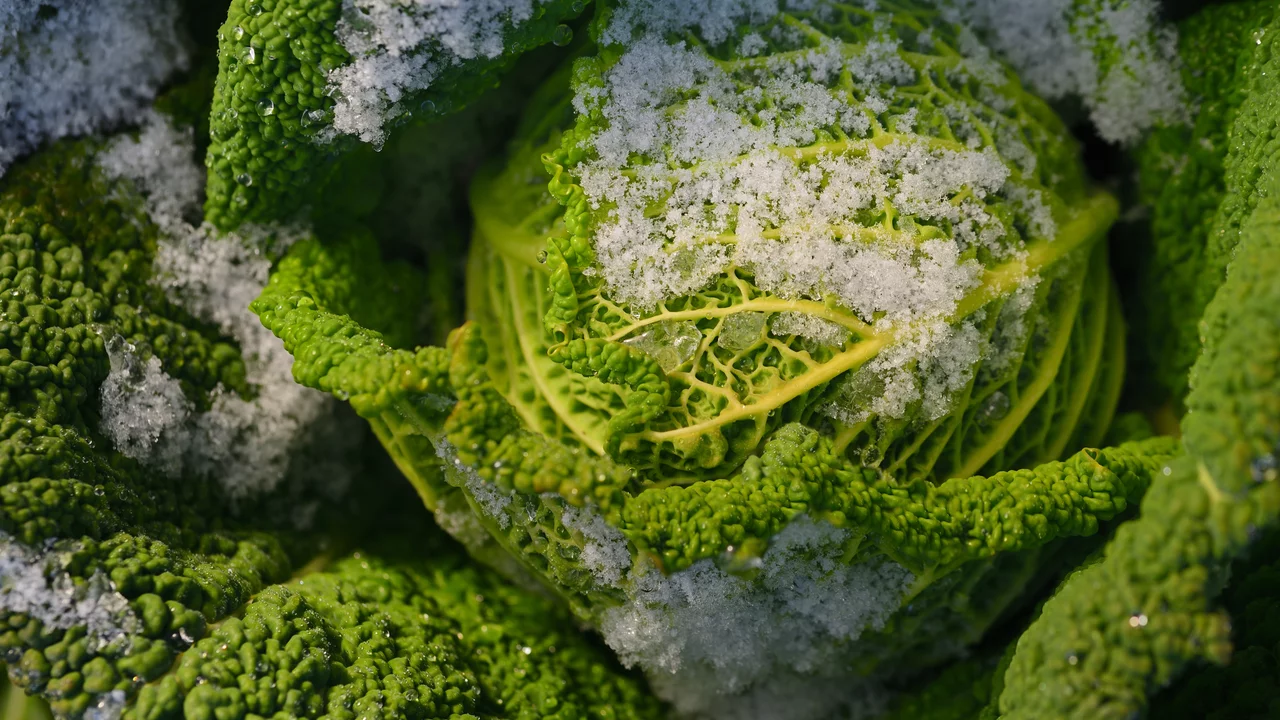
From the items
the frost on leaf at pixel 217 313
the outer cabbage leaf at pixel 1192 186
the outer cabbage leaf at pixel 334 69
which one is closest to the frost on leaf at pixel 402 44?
the outer cabbage leaf at pixel 334 69

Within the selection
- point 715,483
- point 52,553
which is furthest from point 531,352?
point 52,553

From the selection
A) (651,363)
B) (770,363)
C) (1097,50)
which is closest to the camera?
(651,363)

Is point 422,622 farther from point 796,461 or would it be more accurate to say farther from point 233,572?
point 796,461

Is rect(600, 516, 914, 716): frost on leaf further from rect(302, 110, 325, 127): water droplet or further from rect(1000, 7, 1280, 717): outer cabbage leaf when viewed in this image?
rect(302, 110, 325, 127): water droplet

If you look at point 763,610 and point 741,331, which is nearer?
point 741,331

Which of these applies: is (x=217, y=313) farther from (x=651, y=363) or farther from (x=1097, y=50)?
(x=1097, y=50)

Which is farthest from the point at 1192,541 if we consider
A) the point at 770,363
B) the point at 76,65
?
the point at 76,65

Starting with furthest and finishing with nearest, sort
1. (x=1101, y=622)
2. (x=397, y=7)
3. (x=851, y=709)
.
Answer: (x=851, y=709) < (x=397, y=7) < (x=1101, y=622)
